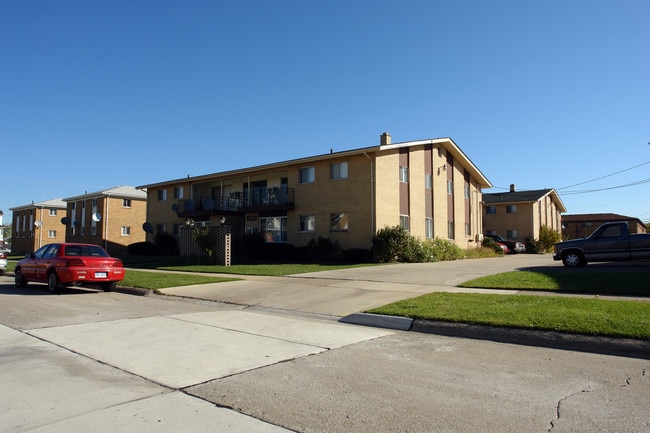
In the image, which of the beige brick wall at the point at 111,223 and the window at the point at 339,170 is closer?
the window at the point at 339,170

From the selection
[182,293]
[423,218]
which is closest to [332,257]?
[423,218]

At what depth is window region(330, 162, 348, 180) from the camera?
87.2 feet

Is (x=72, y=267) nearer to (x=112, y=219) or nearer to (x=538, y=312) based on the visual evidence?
(x=538, y=312)

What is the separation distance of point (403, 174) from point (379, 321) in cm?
1978

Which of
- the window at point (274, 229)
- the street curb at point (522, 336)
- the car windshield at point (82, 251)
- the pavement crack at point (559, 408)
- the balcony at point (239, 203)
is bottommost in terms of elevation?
the pavement crack at point (559, 408)

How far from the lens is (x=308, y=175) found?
93.5 ft

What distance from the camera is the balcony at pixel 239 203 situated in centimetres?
2903

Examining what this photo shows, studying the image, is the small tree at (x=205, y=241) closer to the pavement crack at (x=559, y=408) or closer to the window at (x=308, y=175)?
the window at (x=308, y=175)

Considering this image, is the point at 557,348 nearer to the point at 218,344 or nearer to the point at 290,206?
the point at 218,344

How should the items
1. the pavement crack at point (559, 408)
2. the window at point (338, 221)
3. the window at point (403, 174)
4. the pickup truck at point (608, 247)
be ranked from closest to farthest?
1. the pavement crack at point (559, 408)
2. the pickup truck at point (608, 247)
3. the window at point (338, 221)
4. the window at point (403, 174)

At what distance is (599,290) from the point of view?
1109 cm

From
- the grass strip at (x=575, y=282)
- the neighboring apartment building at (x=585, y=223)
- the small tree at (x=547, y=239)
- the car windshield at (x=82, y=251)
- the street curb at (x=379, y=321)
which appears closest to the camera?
the street curb at (x=379, y=321)

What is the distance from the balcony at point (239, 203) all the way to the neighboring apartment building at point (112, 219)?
38.9ft

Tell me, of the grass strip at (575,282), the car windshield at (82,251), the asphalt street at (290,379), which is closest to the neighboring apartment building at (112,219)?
the car windshield at (82,251)
